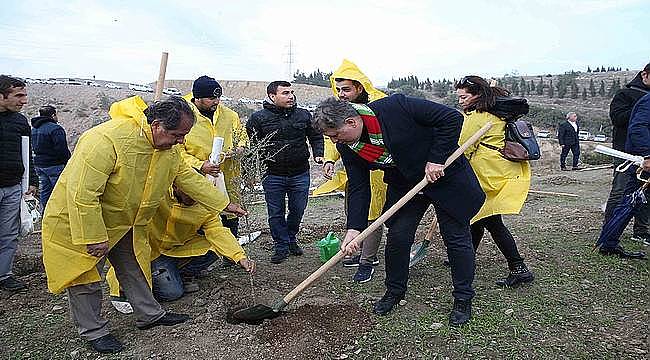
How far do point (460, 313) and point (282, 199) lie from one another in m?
2.21

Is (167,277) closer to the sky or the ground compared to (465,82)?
closer to the ground

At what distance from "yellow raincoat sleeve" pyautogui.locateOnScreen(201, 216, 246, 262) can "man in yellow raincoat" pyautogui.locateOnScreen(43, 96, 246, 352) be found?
550 mm

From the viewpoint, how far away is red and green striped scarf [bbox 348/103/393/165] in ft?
10.8

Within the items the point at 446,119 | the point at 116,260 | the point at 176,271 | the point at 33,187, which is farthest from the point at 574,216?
the point at 33,187

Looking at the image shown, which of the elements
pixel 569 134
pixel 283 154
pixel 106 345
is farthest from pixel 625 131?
pixel 569 134

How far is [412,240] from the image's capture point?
3.67 m

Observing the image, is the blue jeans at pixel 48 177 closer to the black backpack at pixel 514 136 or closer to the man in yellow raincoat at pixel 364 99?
the man in yellow raincoat at pixel 364 99

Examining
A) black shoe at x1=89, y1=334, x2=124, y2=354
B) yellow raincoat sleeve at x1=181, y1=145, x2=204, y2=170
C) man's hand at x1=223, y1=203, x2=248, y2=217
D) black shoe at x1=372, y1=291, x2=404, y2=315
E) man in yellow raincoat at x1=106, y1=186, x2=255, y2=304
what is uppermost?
yellow raincoat sleeve at x1=181, y1=145, x2=204, y2=170

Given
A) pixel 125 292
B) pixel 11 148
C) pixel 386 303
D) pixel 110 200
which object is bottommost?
pixel 386 303

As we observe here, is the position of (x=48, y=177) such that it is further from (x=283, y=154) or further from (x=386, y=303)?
(x=386, y=303)

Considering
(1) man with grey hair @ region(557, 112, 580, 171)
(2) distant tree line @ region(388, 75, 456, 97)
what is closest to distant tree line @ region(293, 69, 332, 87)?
(2) distant tree line @ region(388, 75, 456, 97)

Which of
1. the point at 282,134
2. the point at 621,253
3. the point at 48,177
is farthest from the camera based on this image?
the point at 48,177

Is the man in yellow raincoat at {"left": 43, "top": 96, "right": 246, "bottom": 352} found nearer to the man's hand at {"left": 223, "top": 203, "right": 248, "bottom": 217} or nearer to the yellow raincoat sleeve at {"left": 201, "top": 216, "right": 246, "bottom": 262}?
the man's hand at {"left": 223, "top": 203, "right": 248, "bottom": 217}

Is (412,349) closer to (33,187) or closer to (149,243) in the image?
(149,243)
